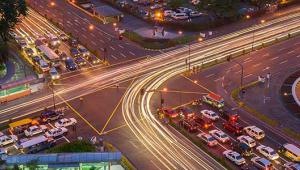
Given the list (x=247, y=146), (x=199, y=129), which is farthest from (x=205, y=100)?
(x=247, y=146)

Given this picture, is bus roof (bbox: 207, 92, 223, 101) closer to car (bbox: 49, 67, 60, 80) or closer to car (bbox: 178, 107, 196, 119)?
car (bbox: 178, 107, 196, 119)

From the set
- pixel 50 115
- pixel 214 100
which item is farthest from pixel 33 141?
pixel 214 100

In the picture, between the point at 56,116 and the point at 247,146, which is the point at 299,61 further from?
the point at 56,116

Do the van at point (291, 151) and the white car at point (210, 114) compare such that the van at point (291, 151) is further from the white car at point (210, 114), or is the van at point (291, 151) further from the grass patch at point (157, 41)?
the grass patch at point (157, 41)

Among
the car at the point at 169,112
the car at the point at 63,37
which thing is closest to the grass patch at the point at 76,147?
the car at the point at 169,112

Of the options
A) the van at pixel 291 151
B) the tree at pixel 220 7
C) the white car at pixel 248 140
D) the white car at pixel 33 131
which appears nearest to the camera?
the van at pixel 291 151
